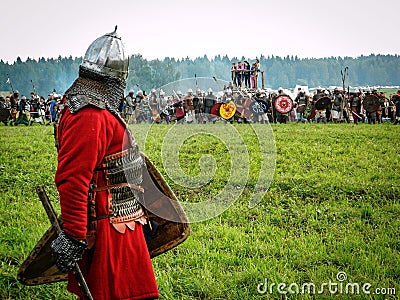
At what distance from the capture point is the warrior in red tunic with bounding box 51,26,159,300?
2.26m

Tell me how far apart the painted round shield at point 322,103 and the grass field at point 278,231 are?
33.0 feet

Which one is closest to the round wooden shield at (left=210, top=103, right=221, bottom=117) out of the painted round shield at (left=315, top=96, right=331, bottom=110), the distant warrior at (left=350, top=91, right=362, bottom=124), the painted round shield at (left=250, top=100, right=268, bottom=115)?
the painted round shield at (left=250, top=100, right=268, bottom=115)

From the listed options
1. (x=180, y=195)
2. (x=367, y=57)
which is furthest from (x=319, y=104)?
(x=367, y=57)

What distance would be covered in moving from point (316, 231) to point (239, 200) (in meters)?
1.56

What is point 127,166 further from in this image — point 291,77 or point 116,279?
point 291,77

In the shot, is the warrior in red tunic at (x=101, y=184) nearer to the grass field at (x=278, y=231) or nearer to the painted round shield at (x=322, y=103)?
the grass field at (x=278, y=231)

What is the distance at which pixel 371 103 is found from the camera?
18.7 m

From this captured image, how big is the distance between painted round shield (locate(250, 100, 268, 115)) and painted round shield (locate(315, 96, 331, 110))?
2.12 m

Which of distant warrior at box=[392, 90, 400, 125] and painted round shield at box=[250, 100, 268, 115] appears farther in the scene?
painted round shield at box=[250, 100, 268, 115]

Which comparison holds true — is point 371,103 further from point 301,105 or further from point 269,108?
point 269,108

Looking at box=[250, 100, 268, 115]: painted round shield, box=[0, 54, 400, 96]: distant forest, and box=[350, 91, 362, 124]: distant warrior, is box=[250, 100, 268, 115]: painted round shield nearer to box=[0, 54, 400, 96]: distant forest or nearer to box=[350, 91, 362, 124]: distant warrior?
box=[350, 91, 362, 124]: distant warrior

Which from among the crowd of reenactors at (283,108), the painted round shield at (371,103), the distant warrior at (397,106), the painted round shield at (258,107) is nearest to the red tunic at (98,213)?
the crowd of reenactors at (283,108)

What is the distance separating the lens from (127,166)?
2545 millimetres

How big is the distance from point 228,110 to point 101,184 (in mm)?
17287
